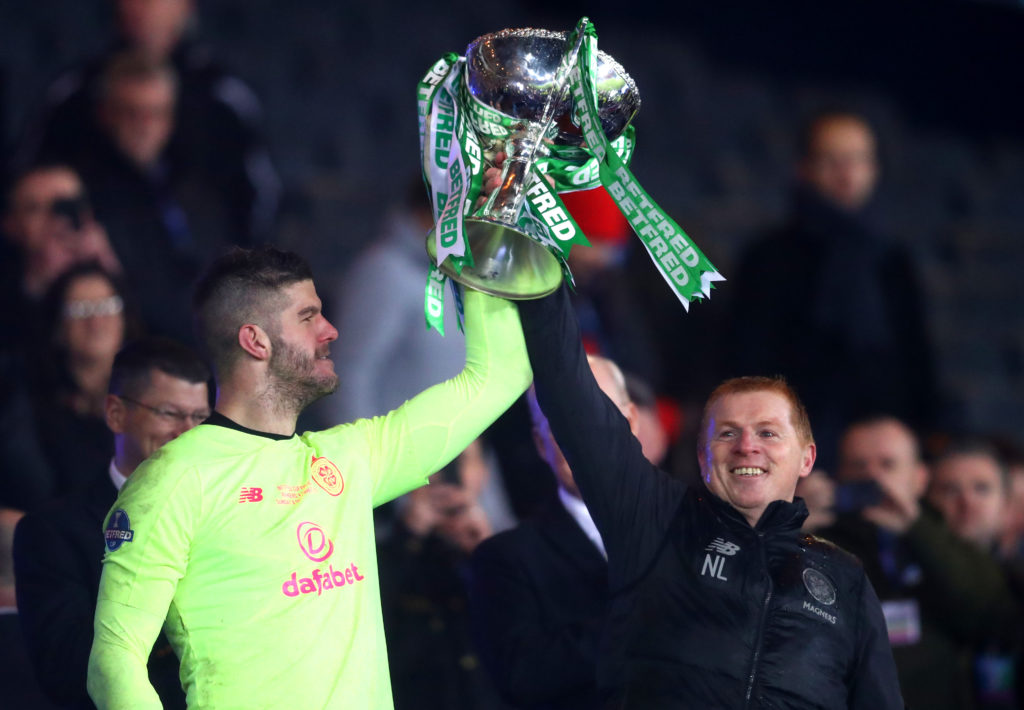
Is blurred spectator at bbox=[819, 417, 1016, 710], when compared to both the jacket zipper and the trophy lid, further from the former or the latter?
the trophy lid

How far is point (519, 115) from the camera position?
7.00ft

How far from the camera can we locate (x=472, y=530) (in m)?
3.29

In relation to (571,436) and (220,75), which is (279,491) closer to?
(571,436)

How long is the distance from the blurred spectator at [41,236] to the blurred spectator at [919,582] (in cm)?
229

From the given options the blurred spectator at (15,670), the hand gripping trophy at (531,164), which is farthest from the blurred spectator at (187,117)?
the hand gripping trophy at (531,164)

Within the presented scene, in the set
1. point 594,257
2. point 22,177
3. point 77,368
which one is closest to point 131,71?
point 22,177

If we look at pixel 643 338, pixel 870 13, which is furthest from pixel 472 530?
pixel 870 13

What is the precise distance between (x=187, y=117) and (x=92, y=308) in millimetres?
1079

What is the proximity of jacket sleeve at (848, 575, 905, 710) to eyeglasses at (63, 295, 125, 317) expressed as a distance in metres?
2.09

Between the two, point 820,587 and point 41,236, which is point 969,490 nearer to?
point 820,587

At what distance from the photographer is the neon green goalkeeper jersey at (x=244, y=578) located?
1.86 meters

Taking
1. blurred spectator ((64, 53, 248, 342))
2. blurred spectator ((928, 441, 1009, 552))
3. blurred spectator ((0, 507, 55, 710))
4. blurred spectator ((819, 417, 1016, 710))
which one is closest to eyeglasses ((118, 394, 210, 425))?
blurred spectator ((0, 507, 55, 710))

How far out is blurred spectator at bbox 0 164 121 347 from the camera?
3.59 meters

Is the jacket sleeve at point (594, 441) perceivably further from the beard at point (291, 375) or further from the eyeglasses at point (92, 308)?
the eyeglasses at point (92, 308)
